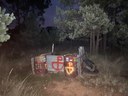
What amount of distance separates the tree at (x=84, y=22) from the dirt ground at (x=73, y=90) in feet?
15.9

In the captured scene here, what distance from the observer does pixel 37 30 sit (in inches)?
838

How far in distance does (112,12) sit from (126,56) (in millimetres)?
3572

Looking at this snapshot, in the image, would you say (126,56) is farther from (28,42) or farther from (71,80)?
(71,80)

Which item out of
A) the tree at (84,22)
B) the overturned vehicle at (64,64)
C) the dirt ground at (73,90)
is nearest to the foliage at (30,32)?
the tree at (84,22)

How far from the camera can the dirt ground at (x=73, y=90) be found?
34.9 ft

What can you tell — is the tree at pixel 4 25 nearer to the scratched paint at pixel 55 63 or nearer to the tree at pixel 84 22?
the scratched paint at pixel 55 63

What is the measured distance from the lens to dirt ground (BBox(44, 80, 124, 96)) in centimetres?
1064

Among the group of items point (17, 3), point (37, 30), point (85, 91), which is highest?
point (17, 3)

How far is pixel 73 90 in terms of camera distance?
1094 centimetres

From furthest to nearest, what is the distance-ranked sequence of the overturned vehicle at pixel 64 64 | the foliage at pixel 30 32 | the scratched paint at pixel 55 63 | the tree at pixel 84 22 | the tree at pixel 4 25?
the foliage at pixel 30 32 < the tree at pixel 84 22 < the scratched paint at pixel 55 63 < the overturned vehicle at pixel 64 64 < the tree at pixel 4 25

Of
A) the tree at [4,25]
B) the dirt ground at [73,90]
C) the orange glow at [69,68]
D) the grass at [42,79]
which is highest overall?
the tree at [4,25]

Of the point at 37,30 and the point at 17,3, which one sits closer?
the point at 37,30

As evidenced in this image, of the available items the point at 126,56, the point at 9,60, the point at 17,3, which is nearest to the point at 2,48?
the point at 9,60

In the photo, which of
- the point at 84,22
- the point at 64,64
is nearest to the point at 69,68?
the point at 64,64
